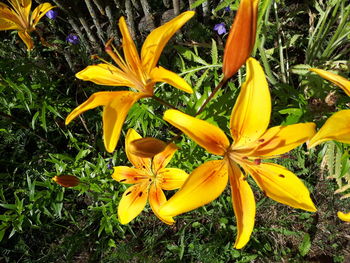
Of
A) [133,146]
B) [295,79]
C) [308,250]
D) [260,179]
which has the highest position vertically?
[133,146]

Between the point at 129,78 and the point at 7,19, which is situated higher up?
the point at 7,19

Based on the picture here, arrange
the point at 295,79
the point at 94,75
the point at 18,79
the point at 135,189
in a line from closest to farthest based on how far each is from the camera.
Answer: the point at 94,75 < the point at 135,189 < the point at 18,79 < the point at 295,79

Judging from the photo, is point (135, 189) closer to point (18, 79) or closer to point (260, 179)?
point (260, 179)

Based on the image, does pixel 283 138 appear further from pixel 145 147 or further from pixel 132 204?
pixel 132 204

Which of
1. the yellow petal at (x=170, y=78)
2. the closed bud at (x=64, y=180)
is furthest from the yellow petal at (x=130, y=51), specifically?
the closed bud at (x=64, y=180)

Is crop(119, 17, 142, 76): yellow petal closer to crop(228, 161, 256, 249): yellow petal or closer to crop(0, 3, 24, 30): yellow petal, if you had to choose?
crop(228, 161, 256, 249): yellow petal

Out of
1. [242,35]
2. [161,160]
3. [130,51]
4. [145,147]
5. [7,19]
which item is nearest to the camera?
[242,35]

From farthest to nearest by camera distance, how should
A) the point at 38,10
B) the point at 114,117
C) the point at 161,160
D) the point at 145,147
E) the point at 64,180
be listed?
the point at 38,10
the point at 161,160
the point at 64,180
the point at 114,117
the point at 145,147

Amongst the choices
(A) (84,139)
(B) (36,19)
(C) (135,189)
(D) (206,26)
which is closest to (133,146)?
(C) (135,189)

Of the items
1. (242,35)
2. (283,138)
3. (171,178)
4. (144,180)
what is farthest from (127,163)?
(242,35)
